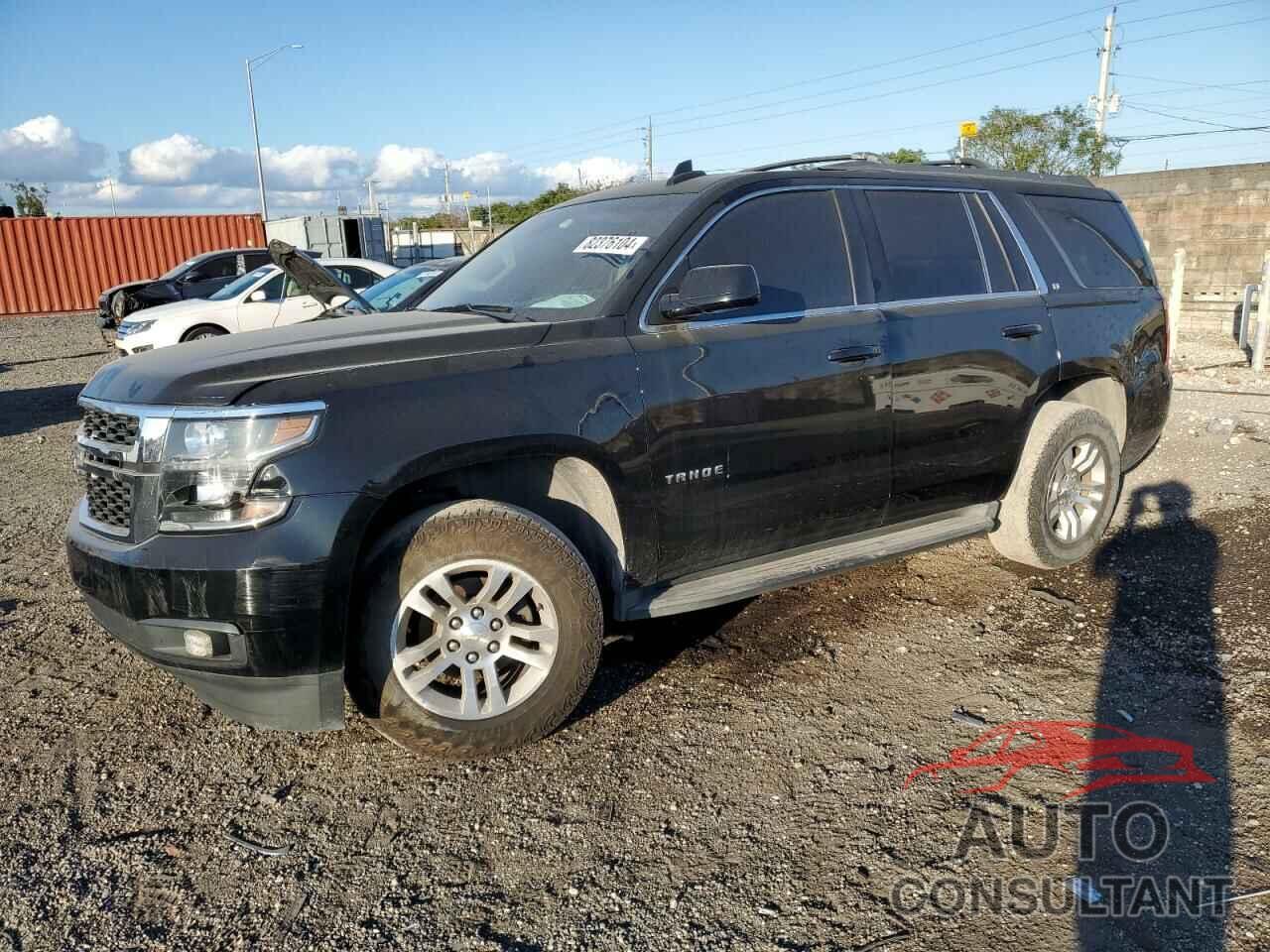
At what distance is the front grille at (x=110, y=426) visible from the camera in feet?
9.96

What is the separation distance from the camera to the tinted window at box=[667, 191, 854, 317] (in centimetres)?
381

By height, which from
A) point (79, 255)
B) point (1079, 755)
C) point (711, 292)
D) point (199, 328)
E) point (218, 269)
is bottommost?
point (1079, 755)

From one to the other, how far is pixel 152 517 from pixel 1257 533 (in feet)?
18.3

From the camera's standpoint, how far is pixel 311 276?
5.15 meters

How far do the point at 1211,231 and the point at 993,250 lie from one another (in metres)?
16.0

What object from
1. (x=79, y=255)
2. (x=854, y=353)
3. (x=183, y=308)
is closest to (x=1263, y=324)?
(x=854, y=353)

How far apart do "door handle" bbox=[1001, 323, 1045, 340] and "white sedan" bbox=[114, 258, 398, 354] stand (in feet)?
31.6

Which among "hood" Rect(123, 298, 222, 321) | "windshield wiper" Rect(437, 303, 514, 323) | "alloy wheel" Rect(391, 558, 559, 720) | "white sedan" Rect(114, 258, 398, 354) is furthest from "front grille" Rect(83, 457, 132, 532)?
"hood" Rect(123, 298, 222, 321)

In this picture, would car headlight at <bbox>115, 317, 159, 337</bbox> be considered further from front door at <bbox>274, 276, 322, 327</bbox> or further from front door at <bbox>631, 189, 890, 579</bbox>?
front door at <bbox>631, 189, 890, 579</bbox>

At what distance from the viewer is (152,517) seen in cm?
295

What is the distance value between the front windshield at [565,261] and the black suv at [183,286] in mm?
14760

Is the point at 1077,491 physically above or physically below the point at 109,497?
below

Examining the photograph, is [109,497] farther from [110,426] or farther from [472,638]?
[472,638]

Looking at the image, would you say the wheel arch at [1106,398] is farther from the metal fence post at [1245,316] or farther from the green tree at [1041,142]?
the green tree at [1041,142]
